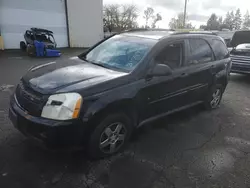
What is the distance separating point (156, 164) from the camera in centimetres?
293

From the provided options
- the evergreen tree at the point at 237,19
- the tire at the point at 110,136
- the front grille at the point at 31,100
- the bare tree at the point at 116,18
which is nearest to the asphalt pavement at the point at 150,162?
the tire at the point at 110,136

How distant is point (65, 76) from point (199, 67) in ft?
8.04

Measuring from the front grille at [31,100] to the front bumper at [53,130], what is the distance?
0.06 meters

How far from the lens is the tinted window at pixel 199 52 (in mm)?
3924

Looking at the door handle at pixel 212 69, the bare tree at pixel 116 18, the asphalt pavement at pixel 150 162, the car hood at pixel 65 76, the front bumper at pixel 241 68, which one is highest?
the bare tree at pixel 116 18

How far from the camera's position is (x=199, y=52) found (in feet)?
13.5

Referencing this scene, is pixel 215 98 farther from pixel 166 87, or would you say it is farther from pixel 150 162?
pixel 150 162

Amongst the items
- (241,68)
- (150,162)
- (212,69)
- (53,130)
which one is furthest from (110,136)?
(241,68)

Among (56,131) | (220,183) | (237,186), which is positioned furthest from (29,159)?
(237,186)

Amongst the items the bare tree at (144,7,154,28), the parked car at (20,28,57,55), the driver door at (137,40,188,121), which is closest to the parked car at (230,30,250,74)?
the driver door at (137,40,188,121)

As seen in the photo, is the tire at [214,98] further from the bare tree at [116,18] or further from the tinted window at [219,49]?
the bare tree at [116,18]

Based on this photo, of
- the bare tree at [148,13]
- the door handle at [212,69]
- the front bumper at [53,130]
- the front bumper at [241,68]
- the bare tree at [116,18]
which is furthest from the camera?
the bare tree at [148,13]

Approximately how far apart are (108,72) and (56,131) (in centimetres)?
110

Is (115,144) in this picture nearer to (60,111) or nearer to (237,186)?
(60,111)
